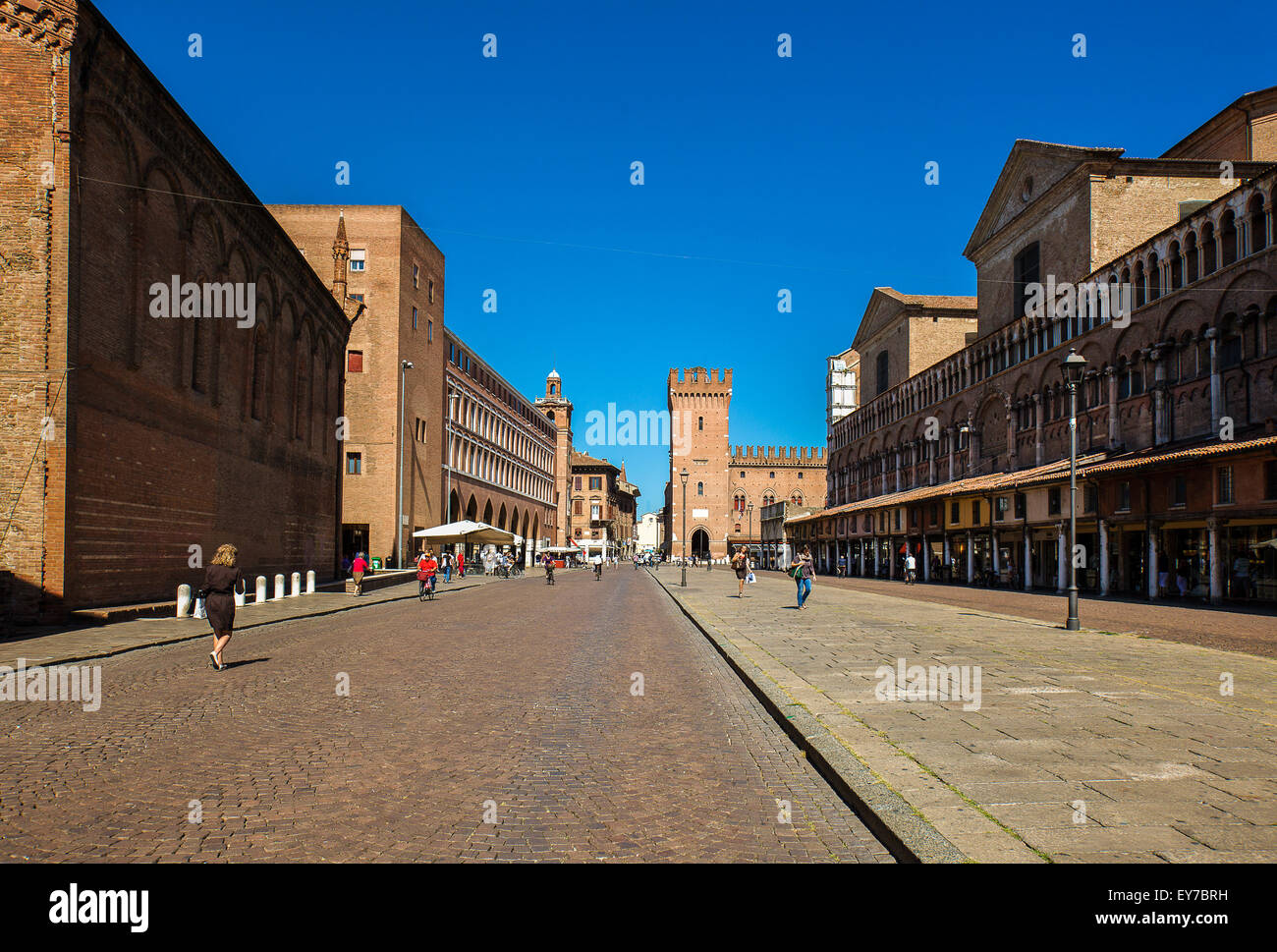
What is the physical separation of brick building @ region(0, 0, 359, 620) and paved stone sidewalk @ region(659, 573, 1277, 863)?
43.4 feet

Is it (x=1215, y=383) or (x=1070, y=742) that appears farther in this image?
(x=1215, y=383)

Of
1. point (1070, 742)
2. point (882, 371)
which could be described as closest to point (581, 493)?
point (882, 371)

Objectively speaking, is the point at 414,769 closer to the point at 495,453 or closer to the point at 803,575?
the point at 803,575

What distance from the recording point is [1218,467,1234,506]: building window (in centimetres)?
2483

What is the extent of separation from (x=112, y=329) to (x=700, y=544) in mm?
101295

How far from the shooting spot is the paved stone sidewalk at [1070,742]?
4402 mm

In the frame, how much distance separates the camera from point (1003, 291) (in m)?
48.5

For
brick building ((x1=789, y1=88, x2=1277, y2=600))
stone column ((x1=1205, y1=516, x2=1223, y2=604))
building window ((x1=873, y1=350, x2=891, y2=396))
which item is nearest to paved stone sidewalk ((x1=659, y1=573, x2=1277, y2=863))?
stone column ((x1=1205, y1=516, x2=1223, y2=604))

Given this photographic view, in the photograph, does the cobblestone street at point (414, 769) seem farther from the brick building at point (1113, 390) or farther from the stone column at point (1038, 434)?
the stone column at point (1038, 434)

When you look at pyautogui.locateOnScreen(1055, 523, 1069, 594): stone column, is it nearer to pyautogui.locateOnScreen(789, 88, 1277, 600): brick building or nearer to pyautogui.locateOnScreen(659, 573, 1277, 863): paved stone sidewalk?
pyautogui.locateOnScreen(789, 88, 1277, 600): brick building

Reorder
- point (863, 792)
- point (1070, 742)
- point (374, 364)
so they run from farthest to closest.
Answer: point (374, 364), point (1070, 742), point (863, 792)

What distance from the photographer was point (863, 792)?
525cm

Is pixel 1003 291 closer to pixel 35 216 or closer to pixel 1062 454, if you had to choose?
pixel 1062 454
